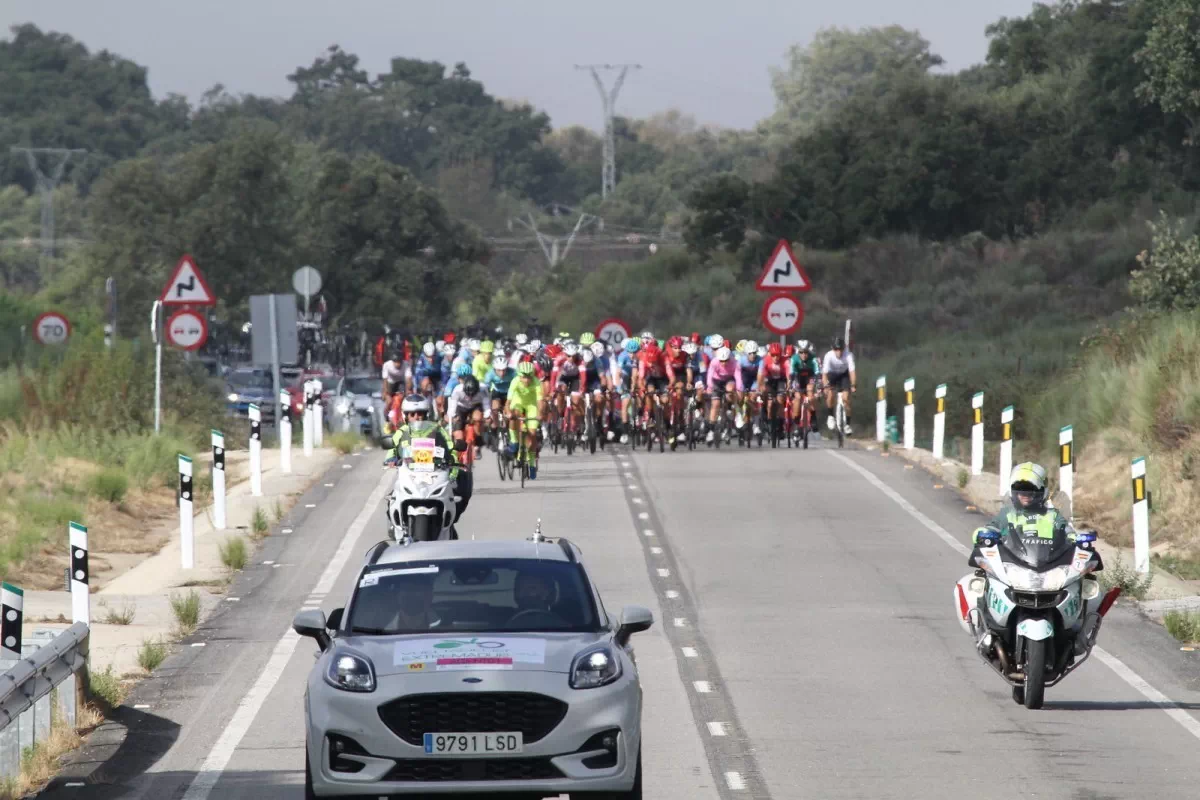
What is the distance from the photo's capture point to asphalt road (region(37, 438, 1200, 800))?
11836 millimetres

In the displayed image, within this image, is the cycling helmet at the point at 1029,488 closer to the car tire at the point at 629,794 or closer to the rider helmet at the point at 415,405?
the car tire at the point at 629,794

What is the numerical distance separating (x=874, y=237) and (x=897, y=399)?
22.1 metres

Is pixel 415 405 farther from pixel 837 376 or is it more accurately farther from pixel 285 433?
pixel 837 376

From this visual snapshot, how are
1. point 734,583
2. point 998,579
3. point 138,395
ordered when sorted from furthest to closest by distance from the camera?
point 138,395
point 734,583
point 998,579

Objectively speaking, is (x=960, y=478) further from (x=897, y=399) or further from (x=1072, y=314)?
(x=1072, y=314)

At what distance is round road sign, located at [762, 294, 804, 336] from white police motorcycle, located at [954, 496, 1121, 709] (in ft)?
69.1

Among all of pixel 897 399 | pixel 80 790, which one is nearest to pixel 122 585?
pixel 80 790

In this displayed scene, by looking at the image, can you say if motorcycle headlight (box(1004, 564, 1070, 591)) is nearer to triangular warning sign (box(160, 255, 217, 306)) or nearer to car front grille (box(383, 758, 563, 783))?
car front grille (box(383, 758, 563, 783))

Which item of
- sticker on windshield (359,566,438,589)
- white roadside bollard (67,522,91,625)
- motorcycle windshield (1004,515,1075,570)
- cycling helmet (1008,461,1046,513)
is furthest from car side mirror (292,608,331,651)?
cycling helmet (1008,461,1046,513)

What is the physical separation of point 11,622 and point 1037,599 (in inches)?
240

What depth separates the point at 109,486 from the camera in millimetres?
26828

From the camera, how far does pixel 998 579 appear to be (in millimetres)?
13961

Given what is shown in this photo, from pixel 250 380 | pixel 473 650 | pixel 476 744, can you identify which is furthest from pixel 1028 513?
pixel 250 380

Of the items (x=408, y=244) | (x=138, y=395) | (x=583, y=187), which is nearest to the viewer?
(x=138, y=395)
